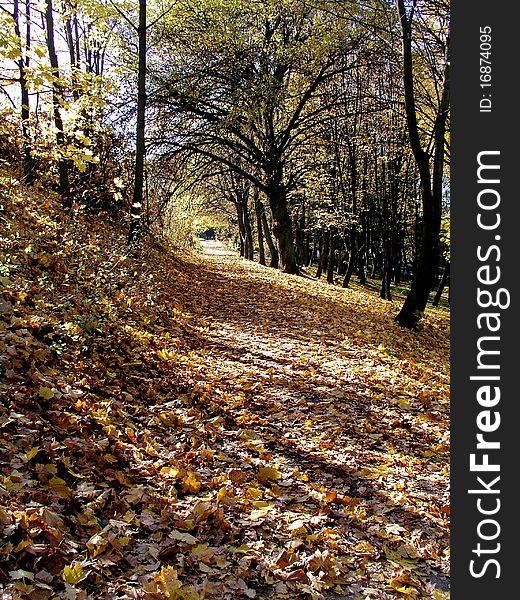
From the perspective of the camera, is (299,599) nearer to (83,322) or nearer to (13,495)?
(13,495)

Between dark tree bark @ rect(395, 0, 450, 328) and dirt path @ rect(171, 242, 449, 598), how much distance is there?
1.27 metres

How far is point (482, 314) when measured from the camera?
109 inches

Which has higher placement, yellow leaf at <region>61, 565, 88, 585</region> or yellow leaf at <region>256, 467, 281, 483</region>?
yellow leaf at <region>61, 565, 88, 585</region>

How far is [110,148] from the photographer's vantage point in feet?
38.6

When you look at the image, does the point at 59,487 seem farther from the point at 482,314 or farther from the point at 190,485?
the point at 482,314

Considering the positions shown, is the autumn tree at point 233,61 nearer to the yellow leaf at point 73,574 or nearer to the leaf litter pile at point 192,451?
the leaf litter pile at point 192,451

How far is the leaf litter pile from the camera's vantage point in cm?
275

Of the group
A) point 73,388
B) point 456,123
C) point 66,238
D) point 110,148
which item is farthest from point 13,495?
point 110,148

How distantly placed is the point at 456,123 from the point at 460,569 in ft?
8.89

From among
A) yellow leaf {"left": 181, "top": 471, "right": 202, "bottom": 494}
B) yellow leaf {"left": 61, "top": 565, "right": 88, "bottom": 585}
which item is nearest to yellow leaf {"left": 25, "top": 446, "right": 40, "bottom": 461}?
yellow leaf {"left": 61, "top": 565, "right": 88, "bottom": 585}

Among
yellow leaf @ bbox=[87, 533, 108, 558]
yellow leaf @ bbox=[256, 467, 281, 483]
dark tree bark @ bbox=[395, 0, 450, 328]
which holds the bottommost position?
yellow leaf @ bbox=[256, 467, 281, 483]

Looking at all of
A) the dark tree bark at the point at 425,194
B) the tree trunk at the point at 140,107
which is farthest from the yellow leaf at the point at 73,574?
the dark tree bark at the point at 425,194

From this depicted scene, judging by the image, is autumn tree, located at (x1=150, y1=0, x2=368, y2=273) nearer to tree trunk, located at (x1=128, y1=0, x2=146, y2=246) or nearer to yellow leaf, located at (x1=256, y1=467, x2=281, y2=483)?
tree trunk, located at (x1=128, y1=0, x2=146, y2=246)

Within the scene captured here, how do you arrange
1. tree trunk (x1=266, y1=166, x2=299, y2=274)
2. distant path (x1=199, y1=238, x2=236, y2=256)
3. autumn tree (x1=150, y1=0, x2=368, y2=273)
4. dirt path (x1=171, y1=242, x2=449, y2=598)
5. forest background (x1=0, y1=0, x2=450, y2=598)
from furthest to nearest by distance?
distant path (x1=199, y1=238, x2=236, y2=256), tree trunk (x1=266, y1=166, x2=299, y2=274), autumn tree (x1=150, y1=0, x2=368, y2=273), dirt path (x1=171, y1=242, x2=449, y2=598), forest background (x1=0, y1=0, x2=450, y2=598)
